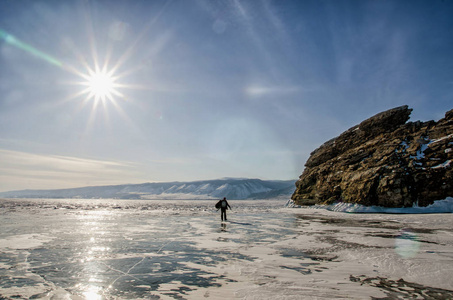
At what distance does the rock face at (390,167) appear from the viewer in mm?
25703

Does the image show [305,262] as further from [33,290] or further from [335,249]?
[33,290]

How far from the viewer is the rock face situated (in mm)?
25703

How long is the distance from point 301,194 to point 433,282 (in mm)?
39023

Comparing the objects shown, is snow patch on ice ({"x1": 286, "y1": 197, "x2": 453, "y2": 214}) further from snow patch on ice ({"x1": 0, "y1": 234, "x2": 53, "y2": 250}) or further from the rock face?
snow patch on ice ({"x1": 0, "y1": 234, "x2": 53, "y2": 250})

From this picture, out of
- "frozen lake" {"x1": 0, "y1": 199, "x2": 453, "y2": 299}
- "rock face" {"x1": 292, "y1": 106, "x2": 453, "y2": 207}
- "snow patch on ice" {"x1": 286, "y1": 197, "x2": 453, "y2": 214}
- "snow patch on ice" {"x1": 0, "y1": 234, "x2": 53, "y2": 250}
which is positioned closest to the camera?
"frozen lake" {"x1": 0, "y1": 199, "x2": 453, "y2": 299}

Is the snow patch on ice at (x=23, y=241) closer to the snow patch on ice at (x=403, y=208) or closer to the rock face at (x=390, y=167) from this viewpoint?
the snow patch on ice at (x=403, y=208)

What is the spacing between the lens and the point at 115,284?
16.5 feet

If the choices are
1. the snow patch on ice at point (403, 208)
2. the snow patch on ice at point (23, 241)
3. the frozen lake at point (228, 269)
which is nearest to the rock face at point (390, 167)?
the snow patch on ice at point (403, 208)

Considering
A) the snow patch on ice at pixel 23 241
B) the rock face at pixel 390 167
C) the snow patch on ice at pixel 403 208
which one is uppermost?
the rock face at pixel 390 167

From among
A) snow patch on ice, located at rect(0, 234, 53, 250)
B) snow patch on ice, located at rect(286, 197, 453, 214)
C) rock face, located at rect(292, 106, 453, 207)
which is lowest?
snow patch on ice, located at rect(286, 197, 453, 214)

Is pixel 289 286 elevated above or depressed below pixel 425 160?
below

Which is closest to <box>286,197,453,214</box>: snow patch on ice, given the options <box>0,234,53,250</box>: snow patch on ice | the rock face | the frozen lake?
the rock face

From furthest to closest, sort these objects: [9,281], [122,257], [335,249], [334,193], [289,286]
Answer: [334,193] < [335,249] < [122,257] < [9,281] < [289,286]

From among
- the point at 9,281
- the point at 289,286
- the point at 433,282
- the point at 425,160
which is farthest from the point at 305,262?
the point at 425,160
